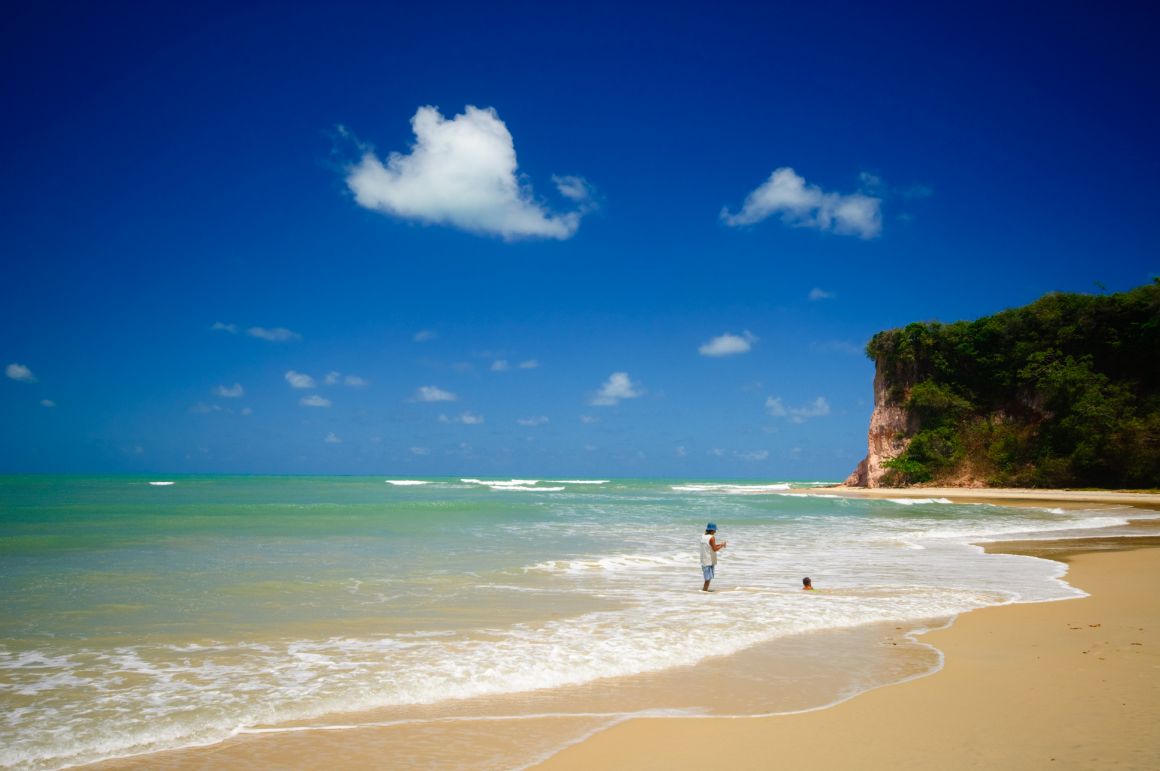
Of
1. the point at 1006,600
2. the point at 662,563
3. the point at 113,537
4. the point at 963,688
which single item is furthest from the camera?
the point at 113,537

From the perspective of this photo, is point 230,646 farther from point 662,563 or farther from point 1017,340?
point 1017,340

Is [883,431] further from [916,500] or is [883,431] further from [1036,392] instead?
[916,500]

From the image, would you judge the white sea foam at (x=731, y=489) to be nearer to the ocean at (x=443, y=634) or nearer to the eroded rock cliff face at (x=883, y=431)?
the eroded rock cliff face at (x=883, y=431)

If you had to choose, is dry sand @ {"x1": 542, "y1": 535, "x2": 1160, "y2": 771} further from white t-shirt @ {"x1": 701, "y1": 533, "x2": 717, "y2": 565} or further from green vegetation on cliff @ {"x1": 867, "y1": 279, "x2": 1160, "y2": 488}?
green vegetation on cliff @ {"x1": 867, "y1": 279, "x2": 1160, "y2": 488}

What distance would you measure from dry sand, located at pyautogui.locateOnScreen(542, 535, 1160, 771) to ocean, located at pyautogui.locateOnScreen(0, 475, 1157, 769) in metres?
0.37

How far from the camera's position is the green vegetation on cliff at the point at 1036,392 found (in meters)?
45.1

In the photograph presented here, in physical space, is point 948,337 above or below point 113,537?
above

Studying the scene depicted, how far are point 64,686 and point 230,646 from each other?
1.67 m

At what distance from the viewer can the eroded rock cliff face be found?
5803cm

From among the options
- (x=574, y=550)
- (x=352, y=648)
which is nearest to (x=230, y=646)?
(x=352, y=648)

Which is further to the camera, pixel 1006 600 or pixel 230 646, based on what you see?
pixel 1006 600

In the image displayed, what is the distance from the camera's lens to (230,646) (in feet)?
25.8

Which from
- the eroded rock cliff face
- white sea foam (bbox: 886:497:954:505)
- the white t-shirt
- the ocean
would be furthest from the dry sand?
the eroded rock cliff face

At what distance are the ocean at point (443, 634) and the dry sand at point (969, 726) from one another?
0.37 metres
